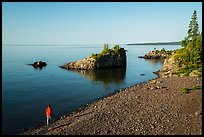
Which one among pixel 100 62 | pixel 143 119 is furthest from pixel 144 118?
pixel 100 62

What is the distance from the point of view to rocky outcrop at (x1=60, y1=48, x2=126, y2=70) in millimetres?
95125

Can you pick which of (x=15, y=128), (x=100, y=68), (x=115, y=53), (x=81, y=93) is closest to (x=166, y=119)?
(x=15, y=128)

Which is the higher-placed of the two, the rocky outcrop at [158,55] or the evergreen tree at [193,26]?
the evergreen tree at [193,26]

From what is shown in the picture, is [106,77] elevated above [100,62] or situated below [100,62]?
below

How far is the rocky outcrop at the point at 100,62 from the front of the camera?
95.1 meters

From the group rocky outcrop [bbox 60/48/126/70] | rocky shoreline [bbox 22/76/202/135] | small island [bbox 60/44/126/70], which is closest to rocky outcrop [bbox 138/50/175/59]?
small island [bbox 60/44/126/70]

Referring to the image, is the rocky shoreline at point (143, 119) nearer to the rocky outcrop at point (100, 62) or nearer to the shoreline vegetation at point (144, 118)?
the shoreline vegetation at point (144, 118)

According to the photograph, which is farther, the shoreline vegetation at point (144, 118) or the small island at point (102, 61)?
the small island at point (102, 61)

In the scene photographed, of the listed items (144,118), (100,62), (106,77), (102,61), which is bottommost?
(106,77)

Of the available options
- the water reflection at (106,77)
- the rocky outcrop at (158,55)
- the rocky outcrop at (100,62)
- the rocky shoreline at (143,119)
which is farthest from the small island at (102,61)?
the rocky shoreline at (143,119)

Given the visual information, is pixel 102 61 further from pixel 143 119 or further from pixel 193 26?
pixel 143 119

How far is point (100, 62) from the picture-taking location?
96875 millimetres

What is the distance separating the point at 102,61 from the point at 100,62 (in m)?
1.32

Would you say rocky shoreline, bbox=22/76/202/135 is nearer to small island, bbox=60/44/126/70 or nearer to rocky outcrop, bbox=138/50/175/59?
small island, bbox=60/44/126/70
